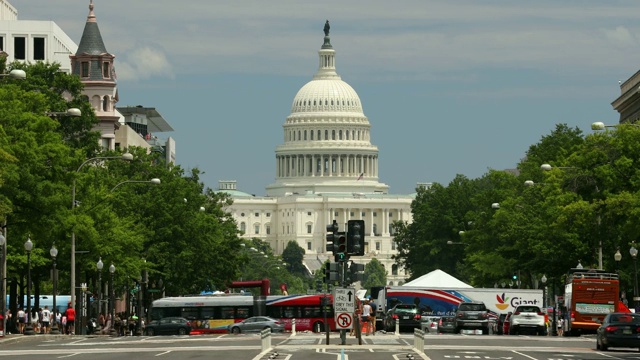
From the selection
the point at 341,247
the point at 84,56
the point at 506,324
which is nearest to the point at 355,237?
the point at 341,247

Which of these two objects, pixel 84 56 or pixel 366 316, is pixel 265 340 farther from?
pixel 84 56

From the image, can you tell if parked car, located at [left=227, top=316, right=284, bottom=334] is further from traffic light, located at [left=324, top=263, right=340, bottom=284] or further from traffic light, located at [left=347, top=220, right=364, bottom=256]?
traffic light, located at [left=347, top=220, right=364, bottom=256]

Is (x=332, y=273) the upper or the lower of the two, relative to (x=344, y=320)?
upper

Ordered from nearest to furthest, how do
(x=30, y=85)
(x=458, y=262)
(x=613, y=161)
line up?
(x=613, y=161), (x=30, y=85), (x=458, y=262)

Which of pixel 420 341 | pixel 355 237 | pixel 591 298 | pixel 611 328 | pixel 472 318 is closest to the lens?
pixel 420 341

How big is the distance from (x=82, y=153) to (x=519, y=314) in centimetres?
2064

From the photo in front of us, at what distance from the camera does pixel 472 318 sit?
8706 cm

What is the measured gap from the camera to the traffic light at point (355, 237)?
54.2m

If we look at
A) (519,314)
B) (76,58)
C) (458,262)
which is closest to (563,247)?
(519,314)

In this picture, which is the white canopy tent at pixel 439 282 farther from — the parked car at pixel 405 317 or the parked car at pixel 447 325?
the parked car at pixel 405 317

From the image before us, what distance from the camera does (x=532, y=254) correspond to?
107 m

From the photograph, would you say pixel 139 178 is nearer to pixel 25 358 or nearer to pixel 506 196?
pixel 506 196

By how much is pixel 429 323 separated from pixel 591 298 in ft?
64.0

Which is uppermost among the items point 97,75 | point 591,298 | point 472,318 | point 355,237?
point 97,75
